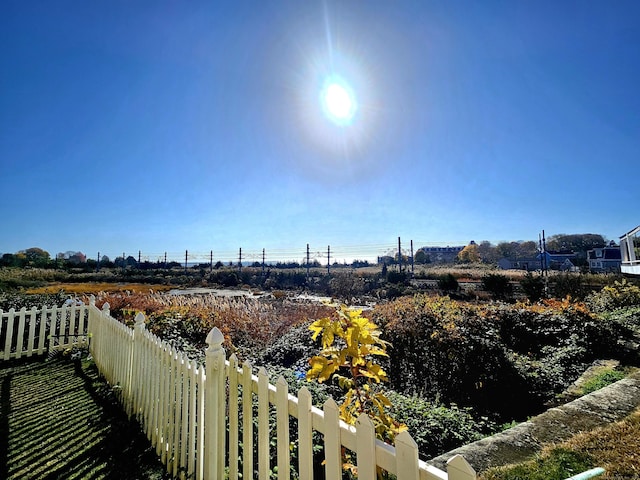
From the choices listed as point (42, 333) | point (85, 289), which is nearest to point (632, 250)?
point (42, 333)

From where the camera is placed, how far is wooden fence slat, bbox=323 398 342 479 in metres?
1.21

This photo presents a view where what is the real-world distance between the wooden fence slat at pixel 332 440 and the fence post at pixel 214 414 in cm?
100

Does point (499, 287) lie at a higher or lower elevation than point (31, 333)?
higher

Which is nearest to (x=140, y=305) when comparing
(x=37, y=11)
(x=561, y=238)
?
(x=37, y=11)

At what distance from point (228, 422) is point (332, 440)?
5.47 feet

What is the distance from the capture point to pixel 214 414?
1.98m

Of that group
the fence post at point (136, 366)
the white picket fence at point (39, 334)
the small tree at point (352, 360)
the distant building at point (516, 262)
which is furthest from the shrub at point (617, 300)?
the distant building at point (516, 262)

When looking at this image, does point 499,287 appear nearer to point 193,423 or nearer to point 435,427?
point 435,427

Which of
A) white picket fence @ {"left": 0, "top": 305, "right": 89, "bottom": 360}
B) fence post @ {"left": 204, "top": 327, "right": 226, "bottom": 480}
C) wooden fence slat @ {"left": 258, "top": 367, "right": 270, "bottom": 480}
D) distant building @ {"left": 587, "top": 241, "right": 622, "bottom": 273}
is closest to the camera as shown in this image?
wooden fence slat @ {"left": 258, "top": 367, "right": 270, "bottom": 480}

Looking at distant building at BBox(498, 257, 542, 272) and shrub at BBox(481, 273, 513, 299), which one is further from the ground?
distant building at BBox(498, 257, 542, 272)

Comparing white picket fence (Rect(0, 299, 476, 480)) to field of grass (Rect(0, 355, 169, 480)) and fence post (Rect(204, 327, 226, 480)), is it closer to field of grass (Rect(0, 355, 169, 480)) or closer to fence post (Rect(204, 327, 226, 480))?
fence post (Rect(204, 327, 226, 480))

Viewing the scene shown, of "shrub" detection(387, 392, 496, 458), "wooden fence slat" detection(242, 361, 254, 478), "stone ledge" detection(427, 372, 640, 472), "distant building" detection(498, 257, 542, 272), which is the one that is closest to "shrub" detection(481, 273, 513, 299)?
"stone ledge" detection(427, 372, 640, 472)

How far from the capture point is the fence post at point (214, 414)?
197 cm

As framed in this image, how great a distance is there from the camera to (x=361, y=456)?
44.1 inches
